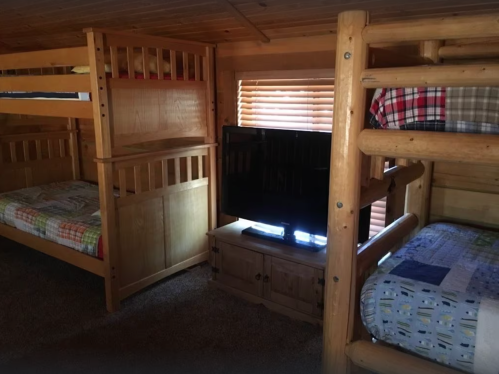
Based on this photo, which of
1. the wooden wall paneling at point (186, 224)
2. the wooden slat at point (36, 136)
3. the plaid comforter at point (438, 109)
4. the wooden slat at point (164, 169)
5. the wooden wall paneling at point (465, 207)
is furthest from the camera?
the wooden slat at point (36, 136)

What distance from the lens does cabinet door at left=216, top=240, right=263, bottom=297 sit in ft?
9.34

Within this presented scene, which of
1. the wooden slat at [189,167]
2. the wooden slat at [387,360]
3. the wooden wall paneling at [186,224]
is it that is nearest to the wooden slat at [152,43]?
the wooden slat at [189,167]

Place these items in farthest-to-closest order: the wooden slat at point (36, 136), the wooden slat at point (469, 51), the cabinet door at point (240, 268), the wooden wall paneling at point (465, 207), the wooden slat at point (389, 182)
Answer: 1. the wooden slat at point (36, 136)
2. the cabinet door at point (240, 268)
3. the wooden wall paneling at point (465, 207)
4. the wooden slat at point (469, 51)
5. the wooden slat at point (389, 182)

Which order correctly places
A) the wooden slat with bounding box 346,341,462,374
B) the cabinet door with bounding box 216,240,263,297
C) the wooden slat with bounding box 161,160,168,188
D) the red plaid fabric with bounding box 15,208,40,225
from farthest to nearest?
the red plaid fabric with bounding box 15,208,40,225
the wooden slat with bounding box 161,160,168,188
the cabinet door with bounding box 216,240,263,297
the wooden slat with bounding box 346,341,462,374

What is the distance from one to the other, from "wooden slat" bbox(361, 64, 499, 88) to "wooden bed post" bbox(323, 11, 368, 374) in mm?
56

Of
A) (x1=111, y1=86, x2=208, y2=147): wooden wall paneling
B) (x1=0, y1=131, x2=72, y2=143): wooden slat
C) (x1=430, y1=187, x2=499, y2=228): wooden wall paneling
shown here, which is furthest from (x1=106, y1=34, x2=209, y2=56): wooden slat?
(x1=0, y1=131, x2=72, y2=143): wooden slat

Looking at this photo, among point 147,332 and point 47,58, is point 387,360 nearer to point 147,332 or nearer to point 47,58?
point 147,332

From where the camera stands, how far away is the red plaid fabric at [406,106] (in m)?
1.47

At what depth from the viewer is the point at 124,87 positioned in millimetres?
2703

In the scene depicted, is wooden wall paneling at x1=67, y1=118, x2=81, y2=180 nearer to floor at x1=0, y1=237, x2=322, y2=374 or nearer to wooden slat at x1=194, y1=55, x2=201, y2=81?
floor at x1=0, y1=237, x2=322, y2=374

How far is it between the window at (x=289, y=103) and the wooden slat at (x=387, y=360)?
1.42 metres

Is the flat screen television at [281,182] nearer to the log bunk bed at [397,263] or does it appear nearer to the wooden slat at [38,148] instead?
the log bunk bed at [397,263]

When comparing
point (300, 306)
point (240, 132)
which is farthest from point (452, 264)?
point (240, 132)

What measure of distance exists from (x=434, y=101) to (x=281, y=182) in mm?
1414
